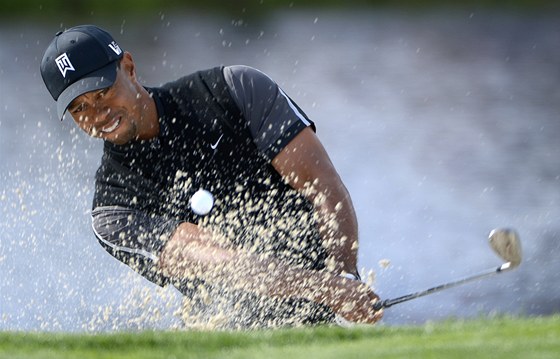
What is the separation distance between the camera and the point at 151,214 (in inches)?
247

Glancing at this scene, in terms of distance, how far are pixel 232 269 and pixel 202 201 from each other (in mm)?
428

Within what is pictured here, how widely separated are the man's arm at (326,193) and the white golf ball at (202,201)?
1.33 ft

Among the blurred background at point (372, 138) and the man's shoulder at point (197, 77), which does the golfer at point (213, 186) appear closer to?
the man's shoulder at point (197, 77)

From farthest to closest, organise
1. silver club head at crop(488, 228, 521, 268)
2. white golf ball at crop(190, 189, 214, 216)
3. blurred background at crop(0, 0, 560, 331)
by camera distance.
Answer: blurred background at crop(0, 0, 560, 331), white golf ball at crop(190, 189, 214, 216), silver club head at crop(488, 228, 521, 268)

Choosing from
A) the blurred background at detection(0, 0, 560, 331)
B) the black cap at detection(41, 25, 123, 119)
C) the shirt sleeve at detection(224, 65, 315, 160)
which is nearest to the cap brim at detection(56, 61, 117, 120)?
the black cap at detection(41, 25, 123, 119)

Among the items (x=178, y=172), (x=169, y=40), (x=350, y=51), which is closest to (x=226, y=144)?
(x=178, y=172)

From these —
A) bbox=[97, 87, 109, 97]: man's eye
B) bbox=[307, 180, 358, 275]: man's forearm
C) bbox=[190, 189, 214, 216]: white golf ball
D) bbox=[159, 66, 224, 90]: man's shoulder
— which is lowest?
bbox=[307, 180, 358, 275]: man's forearm

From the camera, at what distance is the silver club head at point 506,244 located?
5.77m

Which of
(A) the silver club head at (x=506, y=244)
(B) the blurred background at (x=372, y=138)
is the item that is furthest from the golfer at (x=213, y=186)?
(A) the silver club head at (x=506, y=244)

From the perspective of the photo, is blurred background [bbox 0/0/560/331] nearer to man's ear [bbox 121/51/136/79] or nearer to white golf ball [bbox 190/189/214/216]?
white golf ball [bbox 190/189/214/216]

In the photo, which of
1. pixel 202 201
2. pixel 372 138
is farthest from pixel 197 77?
pixel 372 138

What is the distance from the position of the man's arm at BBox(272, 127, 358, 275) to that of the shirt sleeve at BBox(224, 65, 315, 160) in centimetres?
5

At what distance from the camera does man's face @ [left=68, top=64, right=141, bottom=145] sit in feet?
19.6

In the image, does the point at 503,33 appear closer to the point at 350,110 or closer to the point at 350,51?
the point at 350,51
